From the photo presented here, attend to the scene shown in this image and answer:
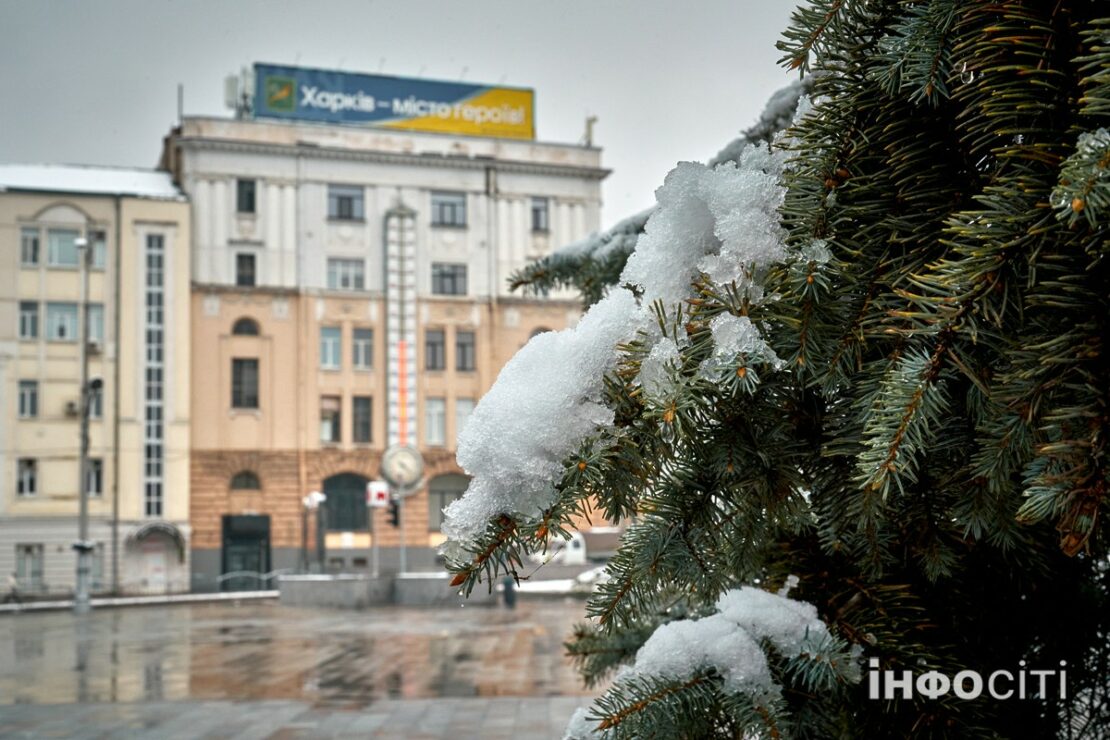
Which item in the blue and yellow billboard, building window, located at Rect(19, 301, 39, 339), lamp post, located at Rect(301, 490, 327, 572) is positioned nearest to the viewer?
building window, located at Rect(19, 301, 39, 339)

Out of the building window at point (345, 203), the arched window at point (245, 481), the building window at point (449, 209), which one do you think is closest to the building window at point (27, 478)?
the arched window at point (245, 481)

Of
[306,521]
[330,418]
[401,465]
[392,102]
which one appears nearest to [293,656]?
[401,465]

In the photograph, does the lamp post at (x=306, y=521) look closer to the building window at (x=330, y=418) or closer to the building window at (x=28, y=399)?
the building window at (x=330, y=418)

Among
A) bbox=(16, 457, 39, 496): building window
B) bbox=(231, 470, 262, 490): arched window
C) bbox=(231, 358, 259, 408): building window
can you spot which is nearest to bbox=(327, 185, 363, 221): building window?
bbox=(231, 358, 259, 408): building window

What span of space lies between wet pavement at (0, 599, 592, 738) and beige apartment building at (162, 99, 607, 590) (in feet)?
48.9

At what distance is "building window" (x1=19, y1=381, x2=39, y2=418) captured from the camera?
125ft

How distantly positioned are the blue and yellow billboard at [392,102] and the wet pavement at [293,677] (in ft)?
73.3

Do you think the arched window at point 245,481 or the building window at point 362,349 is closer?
the arched window at point 245,481

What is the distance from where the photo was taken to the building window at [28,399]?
125 feet

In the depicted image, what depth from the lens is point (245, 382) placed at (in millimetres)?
40531

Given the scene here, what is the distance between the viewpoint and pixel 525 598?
30.9m

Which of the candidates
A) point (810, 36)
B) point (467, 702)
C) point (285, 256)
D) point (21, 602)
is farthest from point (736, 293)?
point (285, 256)

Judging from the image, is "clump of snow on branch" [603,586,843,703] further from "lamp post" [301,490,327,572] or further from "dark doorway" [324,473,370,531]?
"dark doorway" [324,473,370,531]

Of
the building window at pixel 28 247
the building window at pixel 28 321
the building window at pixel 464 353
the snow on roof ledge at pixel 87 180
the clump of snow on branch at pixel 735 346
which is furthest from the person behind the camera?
the building window at pixel 464 353
